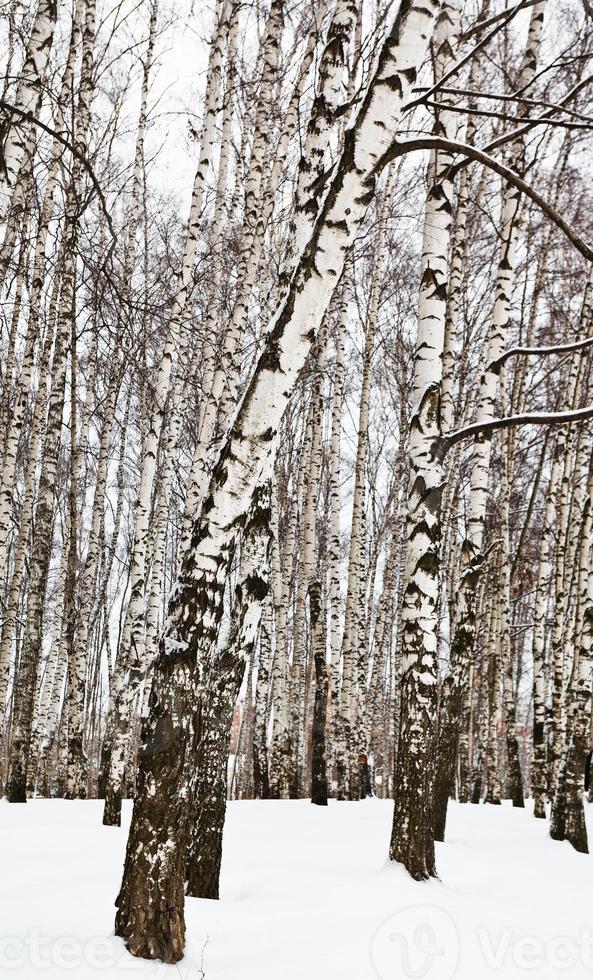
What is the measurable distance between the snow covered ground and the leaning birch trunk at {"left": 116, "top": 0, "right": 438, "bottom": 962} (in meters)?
0.28

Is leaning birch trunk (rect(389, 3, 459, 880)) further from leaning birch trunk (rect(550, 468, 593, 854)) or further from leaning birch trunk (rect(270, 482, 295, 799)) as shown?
leaning birch trunk (rect(270, 482, 295, 799))

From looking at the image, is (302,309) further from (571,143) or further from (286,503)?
(286,503)

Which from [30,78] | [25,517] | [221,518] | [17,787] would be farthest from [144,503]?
[221,518]

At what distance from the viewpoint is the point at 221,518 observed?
10.2 feet

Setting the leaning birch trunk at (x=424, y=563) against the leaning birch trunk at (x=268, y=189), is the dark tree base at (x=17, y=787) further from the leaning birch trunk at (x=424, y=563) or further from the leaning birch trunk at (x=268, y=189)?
the leaning birch trunk at (x=424, y=563)

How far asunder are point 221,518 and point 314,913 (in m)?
2.46

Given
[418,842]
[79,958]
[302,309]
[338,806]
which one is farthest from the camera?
[338,806]

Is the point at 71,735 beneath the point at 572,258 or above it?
beneath

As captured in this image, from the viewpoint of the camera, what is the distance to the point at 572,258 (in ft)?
48.4

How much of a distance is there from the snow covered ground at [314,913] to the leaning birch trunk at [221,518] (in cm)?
28

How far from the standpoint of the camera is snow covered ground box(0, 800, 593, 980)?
3.03 metres

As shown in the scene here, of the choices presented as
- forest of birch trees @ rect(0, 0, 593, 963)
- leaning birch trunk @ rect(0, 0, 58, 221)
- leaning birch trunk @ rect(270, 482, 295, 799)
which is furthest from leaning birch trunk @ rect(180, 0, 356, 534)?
leaning birch trunk @ rect(270, 482, 295, 799)

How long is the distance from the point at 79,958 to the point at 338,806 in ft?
28.7

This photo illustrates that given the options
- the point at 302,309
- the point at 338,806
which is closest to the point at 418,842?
the point at 302,309
